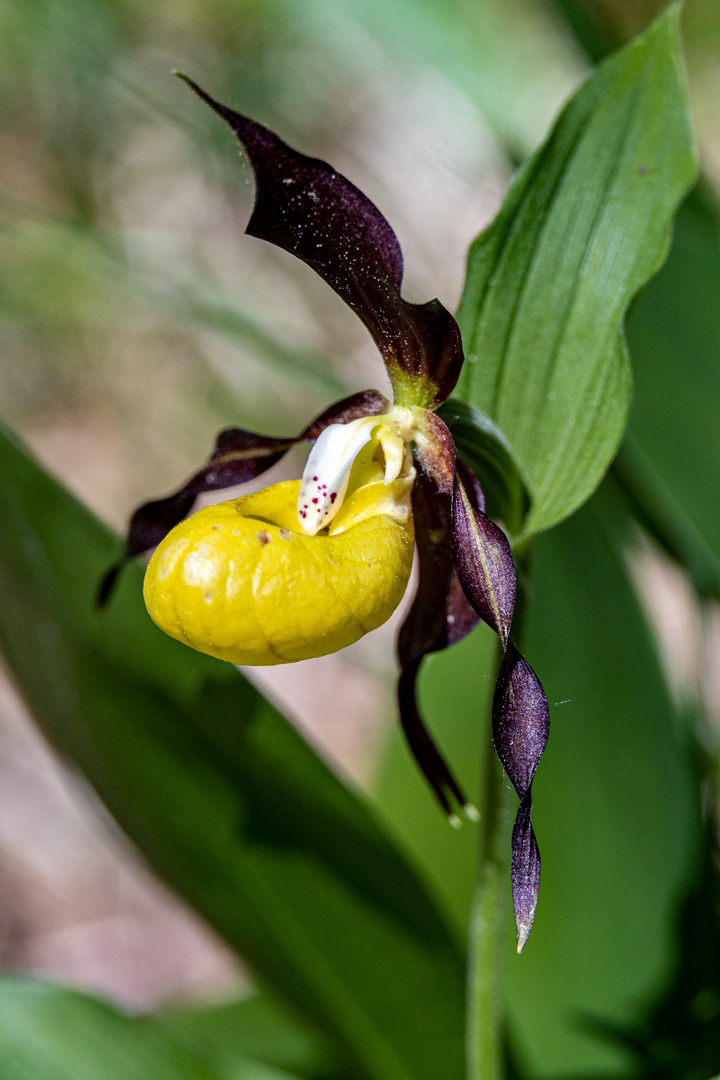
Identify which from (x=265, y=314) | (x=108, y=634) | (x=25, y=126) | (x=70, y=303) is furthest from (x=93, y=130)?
(x=108, y=634)

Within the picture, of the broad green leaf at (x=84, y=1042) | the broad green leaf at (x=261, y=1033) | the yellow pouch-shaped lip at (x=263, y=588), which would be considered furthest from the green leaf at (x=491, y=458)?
the broad green leaf at (x=261, y=1033)

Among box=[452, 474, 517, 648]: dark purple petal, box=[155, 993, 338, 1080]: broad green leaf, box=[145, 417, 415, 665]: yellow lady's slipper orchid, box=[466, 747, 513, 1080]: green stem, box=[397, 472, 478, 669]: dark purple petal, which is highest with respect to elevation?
box=[452, 474, 517, 648]: dark purple petal

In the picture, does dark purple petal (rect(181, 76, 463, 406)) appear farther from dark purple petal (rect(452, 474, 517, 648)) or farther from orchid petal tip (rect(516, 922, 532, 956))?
orchid petal tip (rect(516, 922, 532, 956))

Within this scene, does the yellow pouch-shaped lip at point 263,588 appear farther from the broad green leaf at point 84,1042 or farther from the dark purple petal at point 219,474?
the broad green leaf at point 84,1042

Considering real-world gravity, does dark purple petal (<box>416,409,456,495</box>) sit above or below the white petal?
above

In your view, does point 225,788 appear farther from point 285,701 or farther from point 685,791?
point 285,701

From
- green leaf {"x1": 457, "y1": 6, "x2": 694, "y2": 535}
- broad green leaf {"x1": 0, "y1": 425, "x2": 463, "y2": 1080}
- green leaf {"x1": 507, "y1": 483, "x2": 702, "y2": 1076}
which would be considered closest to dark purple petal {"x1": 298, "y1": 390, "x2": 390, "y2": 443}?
green leaf {"x1": 457, "y1": 6, "x2": 694, "y2": 535}
